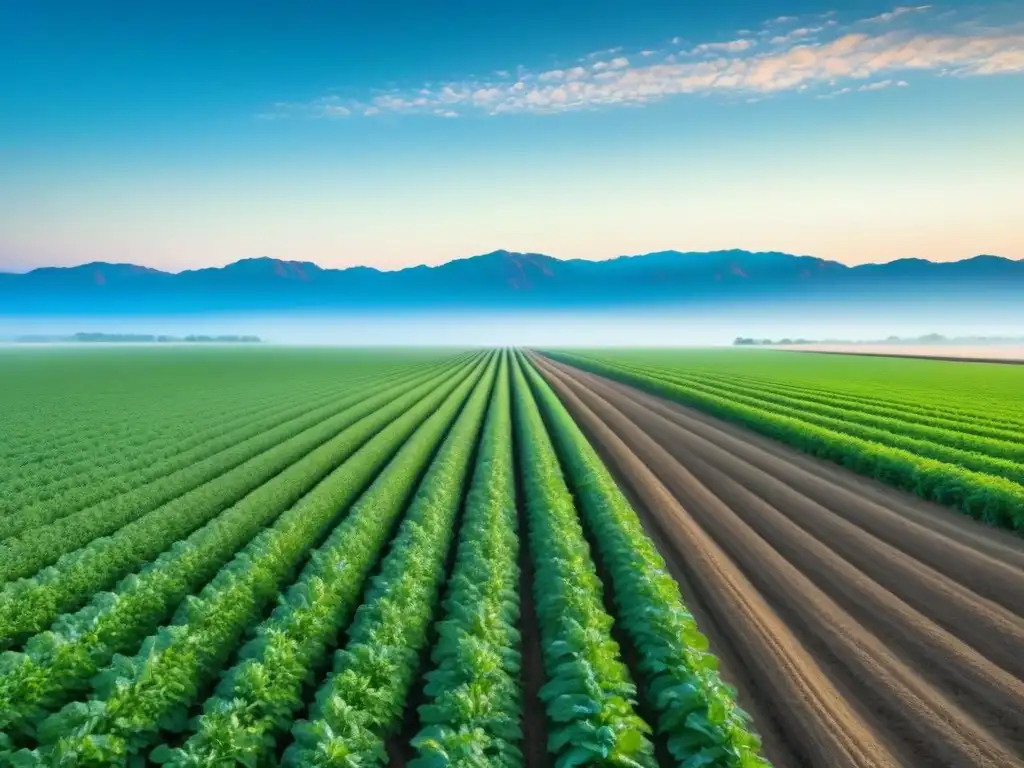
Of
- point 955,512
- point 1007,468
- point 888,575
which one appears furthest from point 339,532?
point 1007,468

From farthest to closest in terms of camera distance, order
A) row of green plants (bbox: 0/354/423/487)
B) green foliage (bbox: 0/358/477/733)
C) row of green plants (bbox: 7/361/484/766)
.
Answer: row of green plants (bbox: 0/354/423/487)
green foliage (bbox: 0/358/477/733)
row of green plants (bbox: 7/361/484/766)

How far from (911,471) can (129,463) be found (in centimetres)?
2196

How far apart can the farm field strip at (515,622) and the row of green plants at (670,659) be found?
0.04m

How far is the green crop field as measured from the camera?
541 cm

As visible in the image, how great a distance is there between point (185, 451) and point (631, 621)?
16.9m

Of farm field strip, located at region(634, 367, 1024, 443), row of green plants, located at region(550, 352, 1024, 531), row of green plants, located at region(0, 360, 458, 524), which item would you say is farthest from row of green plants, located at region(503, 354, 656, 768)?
farm field strip, located at region(634, 367, 1024, 443)

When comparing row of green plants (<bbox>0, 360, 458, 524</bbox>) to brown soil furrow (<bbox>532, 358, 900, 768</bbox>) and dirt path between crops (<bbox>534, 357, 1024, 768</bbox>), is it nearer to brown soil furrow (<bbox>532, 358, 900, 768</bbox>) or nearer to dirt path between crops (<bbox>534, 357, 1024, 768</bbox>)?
dirt path between crops (<bbox>534, 357, 1024, 768</bbox>)

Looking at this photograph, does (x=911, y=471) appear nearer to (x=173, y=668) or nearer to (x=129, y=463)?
(x=173, y=668)

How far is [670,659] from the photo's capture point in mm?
6676

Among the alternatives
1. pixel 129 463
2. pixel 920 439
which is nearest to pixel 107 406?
pixel 129 463

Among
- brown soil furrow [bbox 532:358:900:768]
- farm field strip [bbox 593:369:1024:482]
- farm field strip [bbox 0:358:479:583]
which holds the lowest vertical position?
brown soil furrow [bbox 532:358:900:768]

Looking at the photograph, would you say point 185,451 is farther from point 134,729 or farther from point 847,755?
point 847,755

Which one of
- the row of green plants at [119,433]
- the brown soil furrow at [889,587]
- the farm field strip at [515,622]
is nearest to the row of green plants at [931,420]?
the farm field strip at [515,622]

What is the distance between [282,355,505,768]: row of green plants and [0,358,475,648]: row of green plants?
156 inches
